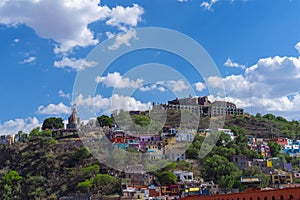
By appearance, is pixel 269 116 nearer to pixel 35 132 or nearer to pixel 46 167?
pixel 35 132

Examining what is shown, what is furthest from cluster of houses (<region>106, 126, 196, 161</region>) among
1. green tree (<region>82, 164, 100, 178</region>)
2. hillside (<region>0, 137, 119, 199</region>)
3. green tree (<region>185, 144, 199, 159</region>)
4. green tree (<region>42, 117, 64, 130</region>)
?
green tree (<region>42, 117, 64, 130</region>)

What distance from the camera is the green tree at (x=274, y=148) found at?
211ft

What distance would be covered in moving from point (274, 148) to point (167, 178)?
22.2 m

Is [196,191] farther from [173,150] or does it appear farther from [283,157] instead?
[283,157]

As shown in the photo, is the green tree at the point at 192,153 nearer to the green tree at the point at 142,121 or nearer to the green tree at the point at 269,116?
the green tree at the point at 142,121

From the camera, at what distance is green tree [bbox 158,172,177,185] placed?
4869cm

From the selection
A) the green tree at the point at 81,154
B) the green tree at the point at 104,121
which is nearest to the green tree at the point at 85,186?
the green tree at the point at 81,154

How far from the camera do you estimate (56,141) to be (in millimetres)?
67312

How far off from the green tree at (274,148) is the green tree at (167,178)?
67.9ft

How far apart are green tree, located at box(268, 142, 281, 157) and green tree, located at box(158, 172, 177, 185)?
20.7 meters

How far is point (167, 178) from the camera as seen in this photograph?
49000mm

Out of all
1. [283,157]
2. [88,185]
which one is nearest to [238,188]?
[88,185]

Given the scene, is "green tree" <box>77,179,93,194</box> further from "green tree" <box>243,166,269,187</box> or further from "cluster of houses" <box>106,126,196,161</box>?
"green tree" <box>243,166,269,187</box>

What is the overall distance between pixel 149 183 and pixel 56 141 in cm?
2292
